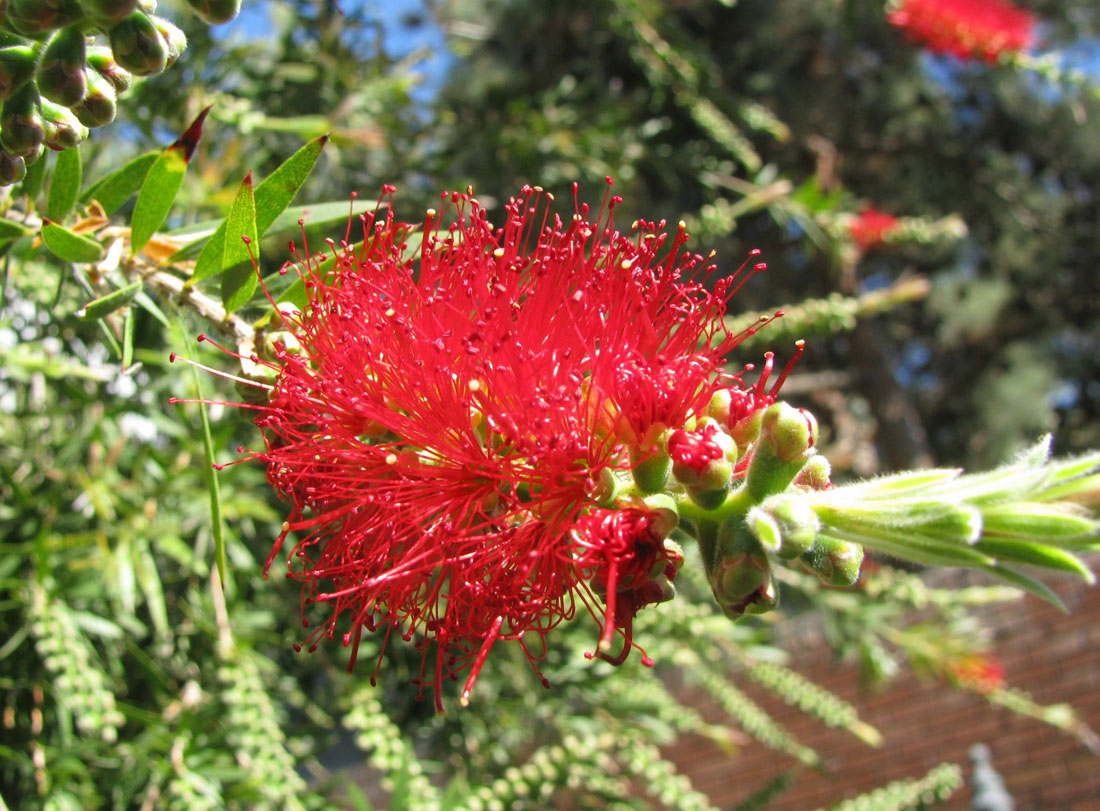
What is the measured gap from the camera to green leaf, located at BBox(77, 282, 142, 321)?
0.95m

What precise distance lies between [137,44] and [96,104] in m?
0.11

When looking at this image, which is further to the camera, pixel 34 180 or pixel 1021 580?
pixel 34 180

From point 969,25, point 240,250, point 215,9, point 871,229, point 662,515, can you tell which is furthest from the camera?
point 871,229

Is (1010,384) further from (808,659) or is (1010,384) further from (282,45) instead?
(282,45)

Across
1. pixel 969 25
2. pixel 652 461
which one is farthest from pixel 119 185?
pixel 969 25

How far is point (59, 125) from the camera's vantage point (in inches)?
33.0

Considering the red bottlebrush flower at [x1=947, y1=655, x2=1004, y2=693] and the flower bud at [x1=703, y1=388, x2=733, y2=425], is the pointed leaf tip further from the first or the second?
the red bottlebrush flower at [x1=947, y1=655, x2=1004, y2=693]

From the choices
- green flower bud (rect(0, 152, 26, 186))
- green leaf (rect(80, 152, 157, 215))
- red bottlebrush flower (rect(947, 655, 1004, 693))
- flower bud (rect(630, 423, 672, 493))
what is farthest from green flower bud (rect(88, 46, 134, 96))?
red bottlebrush flower (rect(947, 655, 1004, 693))

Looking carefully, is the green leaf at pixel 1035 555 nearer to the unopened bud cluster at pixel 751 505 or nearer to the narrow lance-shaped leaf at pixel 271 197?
the unopened bud cluster at pixel 751 505

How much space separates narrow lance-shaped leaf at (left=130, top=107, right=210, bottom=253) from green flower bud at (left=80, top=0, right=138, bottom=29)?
346mm

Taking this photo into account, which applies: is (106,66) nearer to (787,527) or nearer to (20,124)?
(20,124)

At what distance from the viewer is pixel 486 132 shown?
9.72 ft

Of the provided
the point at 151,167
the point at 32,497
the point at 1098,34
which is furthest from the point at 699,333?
the point at 1098,34

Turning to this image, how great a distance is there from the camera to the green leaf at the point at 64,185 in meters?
1.05
